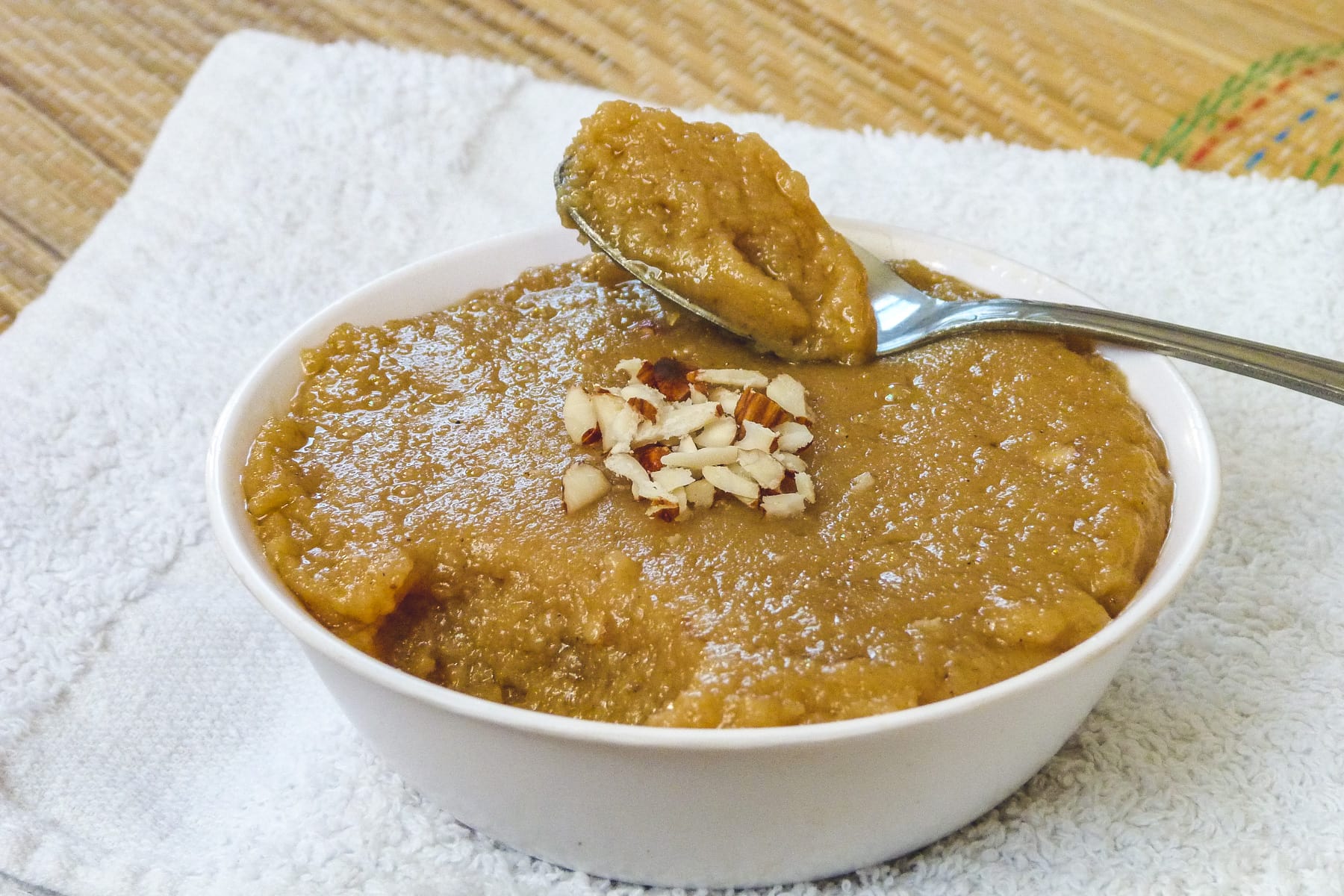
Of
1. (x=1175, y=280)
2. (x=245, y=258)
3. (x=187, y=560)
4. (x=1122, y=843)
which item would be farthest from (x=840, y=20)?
(x=1122, y=843)

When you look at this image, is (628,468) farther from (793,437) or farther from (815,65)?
(815,65)

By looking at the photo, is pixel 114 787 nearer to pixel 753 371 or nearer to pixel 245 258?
pixel 753 371

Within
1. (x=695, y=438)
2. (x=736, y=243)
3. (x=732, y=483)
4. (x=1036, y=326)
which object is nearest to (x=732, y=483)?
(x=732, y=483)

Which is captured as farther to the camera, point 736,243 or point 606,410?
point 736,243

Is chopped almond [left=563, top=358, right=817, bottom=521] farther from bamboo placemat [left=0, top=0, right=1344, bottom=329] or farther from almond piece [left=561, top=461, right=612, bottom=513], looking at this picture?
bamboo placemat [left=0, top=0, right=1344, bottom=329]

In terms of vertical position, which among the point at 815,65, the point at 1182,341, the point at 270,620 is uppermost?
the point at 1182,341

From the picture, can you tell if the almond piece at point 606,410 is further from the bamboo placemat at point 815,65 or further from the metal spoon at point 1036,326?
the bamboo placemat at point 815,65

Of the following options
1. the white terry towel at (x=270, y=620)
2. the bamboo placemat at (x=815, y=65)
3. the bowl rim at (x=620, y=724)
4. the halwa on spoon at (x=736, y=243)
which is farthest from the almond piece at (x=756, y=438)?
the bamboo placemat at (x=815, y=65)
